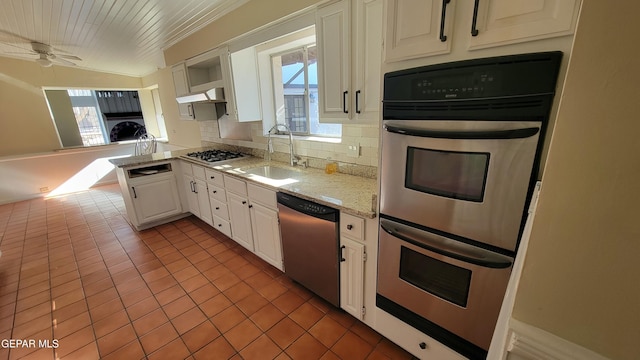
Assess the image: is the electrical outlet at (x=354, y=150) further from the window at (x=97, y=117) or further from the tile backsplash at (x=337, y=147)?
the window at (x=97, y=117)

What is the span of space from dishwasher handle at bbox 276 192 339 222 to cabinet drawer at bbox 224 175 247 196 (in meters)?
0.56

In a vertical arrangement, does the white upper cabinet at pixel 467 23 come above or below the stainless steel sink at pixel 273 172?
above

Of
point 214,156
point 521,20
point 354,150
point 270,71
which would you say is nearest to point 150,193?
point 214,156

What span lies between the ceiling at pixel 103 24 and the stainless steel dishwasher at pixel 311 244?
203 cm

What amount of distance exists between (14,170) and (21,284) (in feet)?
12.4

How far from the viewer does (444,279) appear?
1286 mm

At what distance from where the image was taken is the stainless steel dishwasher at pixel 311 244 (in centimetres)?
174

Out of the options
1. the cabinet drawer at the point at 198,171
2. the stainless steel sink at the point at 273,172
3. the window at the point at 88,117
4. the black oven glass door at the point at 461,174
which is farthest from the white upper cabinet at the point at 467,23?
the window at the point at 88,117

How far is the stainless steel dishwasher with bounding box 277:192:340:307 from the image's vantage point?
68.4 inches

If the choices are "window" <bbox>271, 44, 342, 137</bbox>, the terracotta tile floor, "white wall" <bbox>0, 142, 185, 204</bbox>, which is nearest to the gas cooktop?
"window" <bbox>271, 44, 342, 137</bbox>

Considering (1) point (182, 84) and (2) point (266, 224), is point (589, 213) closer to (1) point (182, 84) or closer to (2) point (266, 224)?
(2) point (266, 224)

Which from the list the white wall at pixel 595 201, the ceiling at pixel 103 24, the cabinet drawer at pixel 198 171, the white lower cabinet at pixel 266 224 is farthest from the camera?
the cabinet drawer at pixel 198 171

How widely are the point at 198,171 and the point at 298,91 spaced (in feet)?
5.33

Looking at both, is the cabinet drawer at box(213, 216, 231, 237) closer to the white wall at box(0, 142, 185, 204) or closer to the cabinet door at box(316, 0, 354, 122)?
the cabinet door at box(316, 0, 354, 122)
